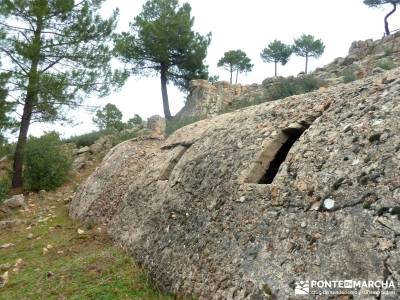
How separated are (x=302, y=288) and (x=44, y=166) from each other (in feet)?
41.2

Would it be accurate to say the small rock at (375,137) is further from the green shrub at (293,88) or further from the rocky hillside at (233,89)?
the rocky hillside at (233,89)

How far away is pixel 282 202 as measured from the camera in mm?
4312

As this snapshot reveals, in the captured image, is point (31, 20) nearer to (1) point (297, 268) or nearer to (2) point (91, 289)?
(2) point (91, 289)

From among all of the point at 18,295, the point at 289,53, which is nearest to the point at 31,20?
the point at 18,295

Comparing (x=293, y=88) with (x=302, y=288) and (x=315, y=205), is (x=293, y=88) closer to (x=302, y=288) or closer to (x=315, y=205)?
(x=315, y=205)

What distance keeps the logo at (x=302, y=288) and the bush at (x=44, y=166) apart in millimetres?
12085

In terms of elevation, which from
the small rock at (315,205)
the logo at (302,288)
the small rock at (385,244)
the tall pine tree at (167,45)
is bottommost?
the logo at (302,288)

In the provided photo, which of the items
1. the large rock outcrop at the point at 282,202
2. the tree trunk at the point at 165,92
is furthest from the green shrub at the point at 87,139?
the large rock outcrop at the point at 282,202

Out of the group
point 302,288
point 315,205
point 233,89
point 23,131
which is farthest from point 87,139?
point 302,288

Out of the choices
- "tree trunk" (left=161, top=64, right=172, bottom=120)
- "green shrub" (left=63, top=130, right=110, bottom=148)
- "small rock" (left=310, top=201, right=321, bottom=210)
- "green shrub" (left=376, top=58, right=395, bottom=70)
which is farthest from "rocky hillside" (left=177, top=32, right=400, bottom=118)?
"small rock" (left=310, top=201, right=321, bottom=210)

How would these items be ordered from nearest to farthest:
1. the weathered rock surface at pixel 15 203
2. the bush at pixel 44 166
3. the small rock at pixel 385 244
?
the small rock at pixel 385 244 → the weathered rock surface at pixel 15 203 → the bush at pixel 44 166

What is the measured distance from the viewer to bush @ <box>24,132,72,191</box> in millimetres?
13961

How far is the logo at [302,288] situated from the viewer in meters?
3.37

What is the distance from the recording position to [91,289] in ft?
18.0
